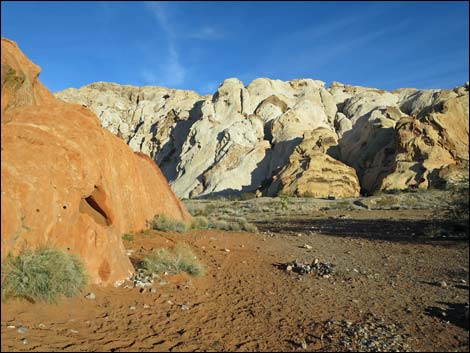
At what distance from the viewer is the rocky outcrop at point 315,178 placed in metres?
39.3

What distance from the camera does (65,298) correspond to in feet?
19.0

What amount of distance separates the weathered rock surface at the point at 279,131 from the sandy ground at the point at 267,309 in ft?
93.6

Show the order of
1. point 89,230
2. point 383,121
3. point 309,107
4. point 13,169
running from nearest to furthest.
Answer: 1. point 13,169
2. point 89,230
3. point 383,121
4. point 309,107

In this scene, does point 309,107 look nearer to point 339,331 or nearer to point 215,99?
point 215,99

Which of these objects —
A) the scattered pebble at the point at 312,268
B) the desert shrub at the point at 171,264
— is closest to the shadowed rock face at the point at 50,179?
the desert shrub at the point at 171,264

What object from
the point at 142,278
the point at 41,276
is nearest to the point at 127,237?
the point at 142,278

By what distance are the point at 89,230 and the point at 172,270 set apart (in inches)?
81.2

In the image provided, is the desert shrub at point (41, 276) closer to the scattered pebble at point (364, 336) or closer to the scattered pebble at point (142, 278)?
the scattered pebble at point (142, 278)

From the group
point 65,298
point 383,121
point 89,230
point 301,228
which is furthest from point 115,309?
point 383,121

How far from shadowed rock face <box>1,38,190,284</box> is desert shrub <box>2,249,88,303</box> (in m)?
0.20

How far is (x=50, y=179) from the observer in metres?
6.27

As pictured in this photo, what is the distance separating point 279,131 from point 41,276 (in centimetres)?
5010

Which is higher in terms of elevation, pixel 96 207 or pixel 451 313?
pixel 96 207

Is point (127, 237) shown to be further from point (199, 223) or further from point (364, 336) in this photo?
point (364, 336)
